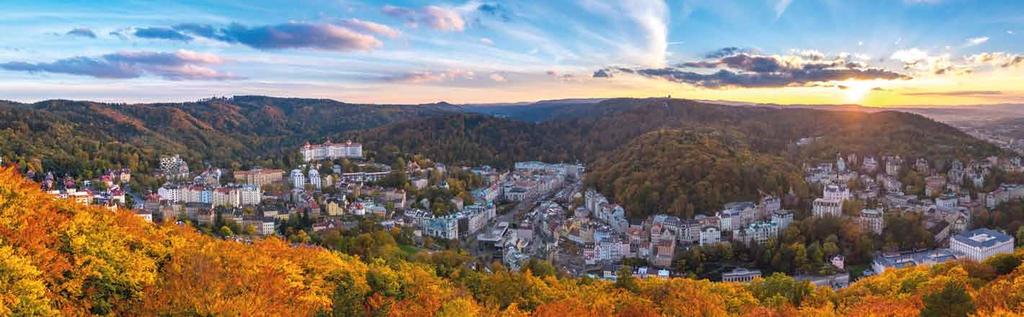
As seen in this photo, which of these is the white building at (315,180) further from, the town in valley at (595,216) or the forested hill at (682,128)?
the forested hill at (682,128)

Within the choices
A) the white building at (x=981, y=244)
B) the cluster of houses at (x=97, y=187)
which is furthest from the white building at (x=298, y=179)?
the white building at (x=981, y=244)

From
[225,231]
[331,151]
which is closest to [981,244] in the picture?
[225,231]

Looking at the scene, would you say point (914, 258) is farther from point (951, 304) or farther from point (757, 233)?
point (951, 304)

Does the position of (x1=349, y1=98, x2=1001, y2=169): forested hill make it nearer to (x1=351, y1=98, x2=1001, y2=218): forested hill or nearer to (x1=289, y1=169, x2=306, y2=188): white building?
(x1=351, y1=98, x2=1001, y2=218): forested hill

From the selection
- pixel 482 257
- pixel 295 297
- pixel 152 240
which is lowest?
pixel 482 257

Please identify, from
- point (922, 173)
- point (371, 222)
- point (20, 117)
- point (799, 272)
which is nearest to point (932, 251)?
point (799, 272)

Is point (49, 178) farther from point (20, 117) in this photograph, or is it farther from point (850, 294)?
point (850, 294)

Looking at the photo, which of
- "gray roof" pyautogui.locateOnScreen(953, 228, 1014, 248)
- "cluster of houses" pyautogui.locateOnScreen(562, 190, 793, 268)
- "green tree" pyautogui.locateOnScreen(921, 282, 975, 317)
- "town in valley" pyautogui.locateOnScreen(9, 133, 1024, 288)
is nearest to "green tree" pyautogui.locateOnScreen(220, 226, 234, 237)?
"town in valley" pyautogui.locateOnScreen(9, 133, 1024, 288)
